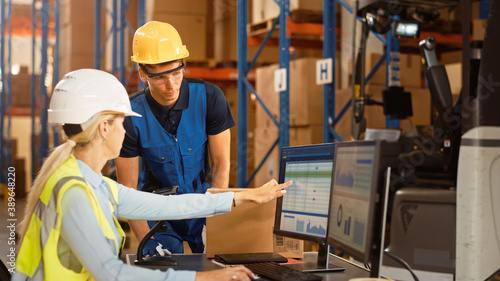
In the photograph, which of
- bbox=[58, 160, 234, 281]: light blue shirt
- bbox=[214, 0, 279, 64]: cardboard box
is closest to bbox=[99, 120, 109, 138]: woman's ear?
bbox=[58, 160, 234, 281]: light blue shirt

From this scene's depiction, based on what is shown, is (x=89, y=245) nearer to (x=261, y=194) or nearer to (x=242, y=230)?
(x=261, y=194)

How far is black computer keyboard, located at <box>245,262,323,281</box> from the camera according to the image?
7.37ft

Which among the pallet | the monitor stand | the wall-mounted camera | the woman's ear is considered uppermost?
the pallet

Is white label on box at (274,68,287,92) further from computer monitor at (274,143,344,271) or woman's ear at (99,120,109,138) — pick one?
woman's ear at (99,120,109,138)

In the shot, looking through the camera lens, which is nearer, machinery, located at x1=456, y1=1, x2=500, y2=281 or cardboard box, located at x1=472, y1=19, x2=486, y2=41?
machinery, located at x1=456, y1=1, x2=500, y2=281

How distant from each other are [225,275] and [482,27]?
15.8 feet

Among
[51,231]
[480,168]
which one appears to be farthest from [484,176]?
[51,231]

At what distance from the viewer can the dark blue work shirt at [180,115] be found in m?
3.18

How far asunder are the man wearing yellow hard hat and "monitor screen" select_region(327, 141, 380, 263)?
108cm

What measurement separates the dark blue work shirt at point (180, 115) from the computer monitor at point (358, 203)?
117 centimetres

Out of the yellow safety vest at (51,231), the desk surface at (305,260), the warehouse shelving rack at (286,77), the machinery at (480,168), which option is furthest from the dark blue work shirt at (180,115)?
the warehouse shelving rack at (286,77)

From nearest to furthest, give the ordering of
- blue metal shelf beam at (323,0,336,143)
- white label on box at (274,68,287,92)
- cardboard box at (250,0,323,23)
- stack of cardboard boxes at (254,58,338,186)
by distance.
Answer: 1. blue metal shelf beam at (323,0,336,143)
2. white label on box at (274,68,287,92)
3. stack of cardboard boxes at (254,58,338,186)
4. cardboard box at (250,0,323,23)

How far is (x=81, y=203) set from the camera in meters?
1.87

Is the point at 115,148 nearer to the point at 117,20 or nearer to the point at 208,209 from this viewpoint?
the point at 208,209
